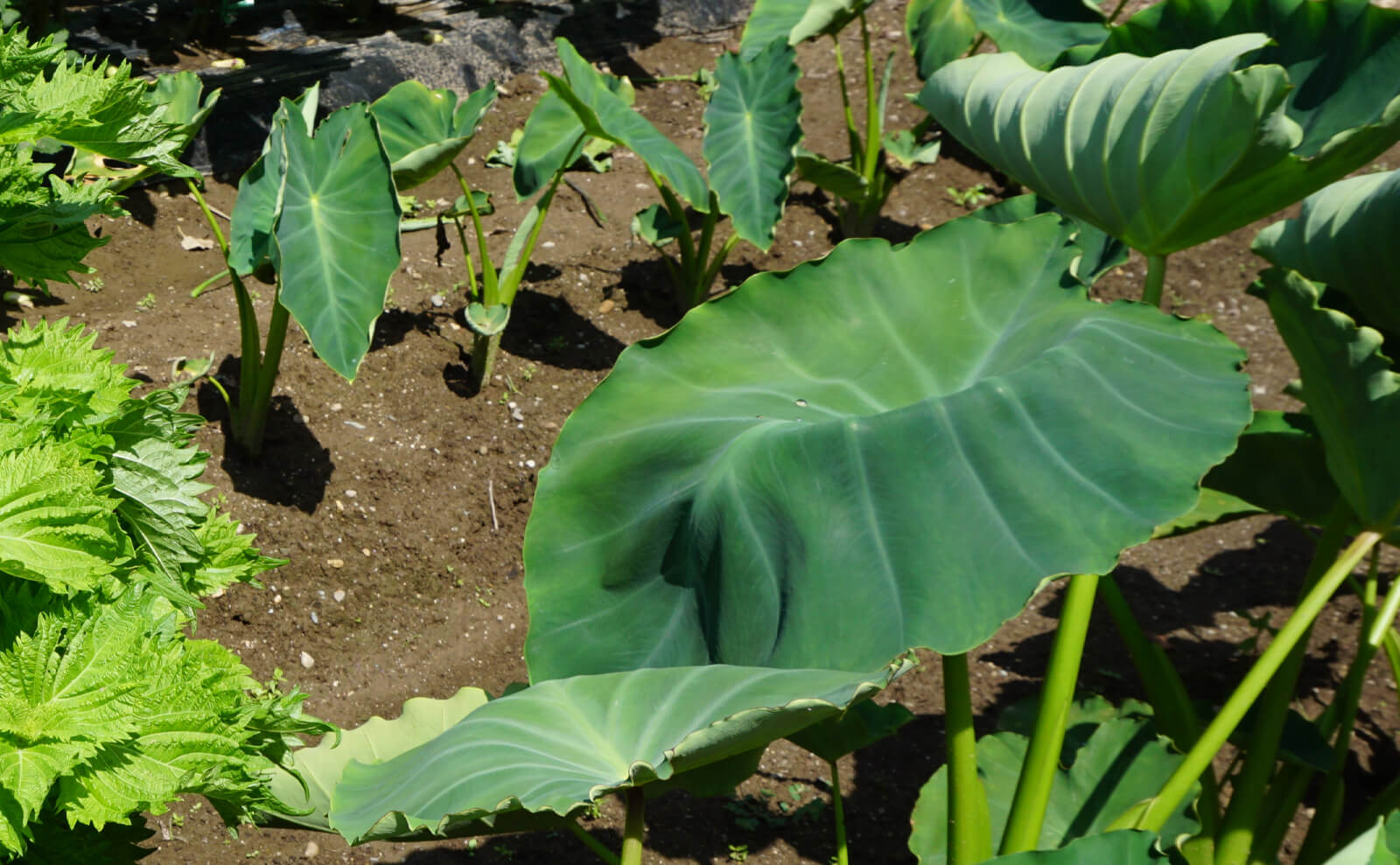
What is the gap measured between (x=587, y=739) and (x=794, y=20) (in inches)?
128

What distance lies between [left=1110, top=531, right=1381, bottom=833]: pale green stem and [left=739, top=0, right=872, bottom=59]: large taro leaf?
8.38ft

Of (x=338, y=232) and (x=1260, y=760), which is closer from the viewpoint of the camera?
(x=1260, y=760)

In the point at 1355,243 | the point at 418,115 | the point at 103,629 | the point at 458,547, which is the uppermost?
the point at 1355,243

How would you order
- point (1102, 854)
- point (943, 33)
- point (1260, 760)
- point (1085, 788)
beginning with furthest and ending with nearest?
point (943, 33) → point (1085, 788) → point (1260, 760) → point (1102, 854)

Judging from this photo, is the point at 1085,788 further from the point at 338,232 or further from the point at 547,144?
the point at 547,144

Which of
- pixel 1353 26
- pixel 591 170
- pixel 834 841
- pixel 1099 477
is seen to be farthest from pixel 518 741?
pixel 591 170

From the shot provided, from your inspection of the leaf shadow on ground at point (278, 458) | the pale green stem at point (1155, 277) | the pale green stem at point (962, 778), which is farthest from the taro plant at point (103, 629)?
the leaf shadow on ground at point (278, 458)

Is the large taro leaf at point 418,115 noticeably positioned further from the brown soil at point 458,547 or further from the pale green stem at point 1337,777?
the pale green stem at point 1337,777

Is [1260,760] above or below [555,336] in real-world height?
above

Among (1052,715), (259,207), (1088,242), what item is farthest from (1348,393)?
(259,207)

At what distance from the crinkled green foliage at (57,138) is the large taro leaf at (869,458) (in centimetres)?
50

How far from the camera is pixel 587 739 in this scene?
100cm

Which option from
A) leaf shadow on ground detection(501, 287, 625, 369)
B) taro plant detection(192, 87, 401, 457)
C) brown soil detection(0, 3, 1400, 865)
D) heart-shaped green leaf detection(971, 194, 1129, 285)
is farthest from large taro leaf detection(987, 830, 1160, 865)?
leaf shadow on ground detection(501, 287, 625, 369)

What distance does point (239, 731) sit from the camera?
94cm
